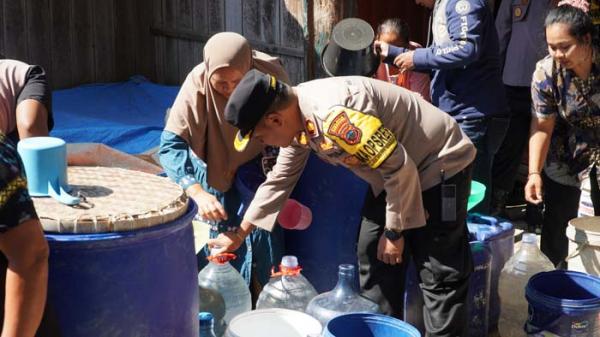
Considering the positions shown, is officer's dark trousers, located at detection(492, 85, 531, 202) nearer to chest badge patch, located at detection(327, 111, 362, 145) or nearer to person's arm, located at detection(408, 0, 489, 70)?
person's arm, located at detection(408, 0, 489, 70)

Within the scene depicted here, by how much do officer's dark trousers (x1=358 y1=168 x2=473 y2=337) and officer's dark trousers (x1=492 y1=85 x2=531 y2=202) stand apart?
213 centimetres

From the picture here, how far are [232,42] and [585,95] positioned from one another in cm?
183

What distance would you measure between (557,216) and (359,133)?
2.10 meters

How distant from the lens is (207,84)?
3.35 metres

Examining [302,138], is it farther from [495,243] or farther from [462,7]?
[462,7]

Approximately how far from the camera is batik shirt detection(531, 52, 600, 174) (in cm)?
376

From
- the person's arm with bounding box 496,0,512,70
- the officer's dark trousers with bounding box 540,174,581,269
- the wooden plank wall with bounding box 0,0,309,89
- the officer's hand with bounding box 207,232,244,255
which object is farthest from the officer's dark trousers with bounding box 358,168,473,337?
the wooden plank wall with bounding box 0,0,309,89

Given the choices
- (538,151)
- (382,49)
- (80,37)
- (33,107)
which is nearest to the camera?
(33,107)

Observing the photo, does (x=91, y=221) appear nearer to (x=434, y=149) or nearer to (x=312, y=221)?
(x=434, y=149)

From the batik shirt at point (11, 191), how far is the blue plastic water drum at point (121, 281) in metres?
0.26

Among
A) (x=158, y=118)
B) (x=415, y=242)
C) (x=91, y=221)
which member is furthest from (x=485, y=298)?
(x=158, y=118)

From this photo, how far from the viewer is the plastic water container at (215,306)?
310cm

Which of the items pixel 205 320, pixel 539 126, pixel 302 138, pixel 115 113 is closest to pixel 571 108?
pixel 539 126

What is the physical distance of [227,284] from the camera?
3.32m
